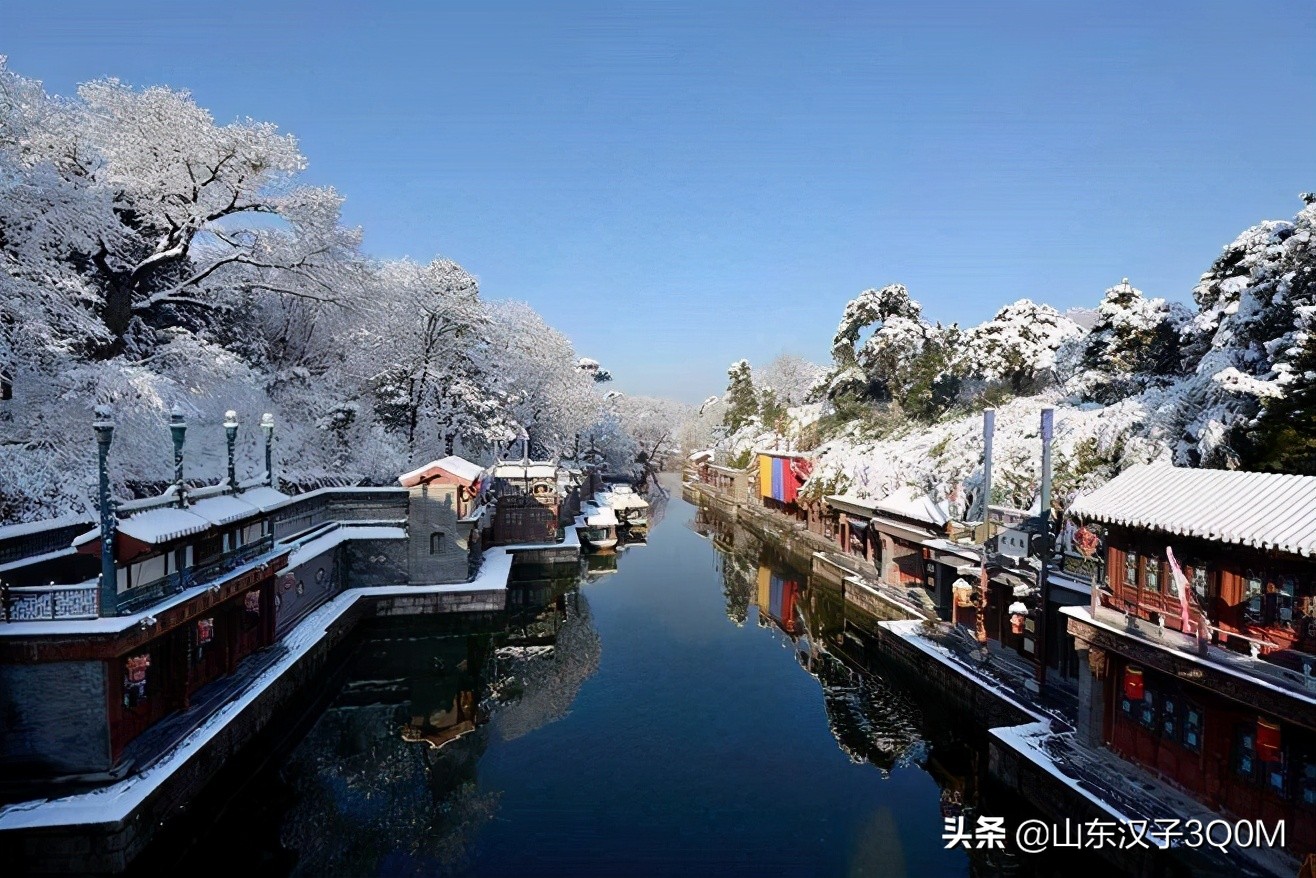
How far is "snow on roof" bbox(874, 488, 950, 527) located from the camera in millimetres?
25141

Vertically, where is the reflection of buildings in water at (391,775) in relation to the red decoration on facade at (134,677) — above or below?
below

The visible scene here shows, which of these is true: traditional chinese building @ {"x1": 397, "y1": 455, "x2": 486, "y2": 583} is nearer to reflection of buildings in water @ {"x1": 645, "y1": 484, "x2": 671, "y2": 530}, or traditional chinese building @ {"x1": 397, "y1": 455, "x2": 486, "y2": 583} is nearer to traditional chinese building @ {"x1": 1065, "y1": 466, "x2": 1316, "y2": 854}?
traditional chinese building @ {"x1": 1065, "y1": 466, "x2": 1316, "y2": 854}

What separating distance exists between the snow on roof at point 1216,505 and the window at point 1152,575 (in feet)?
2.89

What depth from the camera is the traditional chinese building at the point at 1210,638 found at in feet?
30.9

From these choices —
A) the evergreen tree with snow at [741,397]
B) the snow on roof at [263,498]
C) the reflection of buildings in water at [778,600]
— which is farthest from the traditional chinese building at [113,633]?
the evergreen tree with snow at [741,397]

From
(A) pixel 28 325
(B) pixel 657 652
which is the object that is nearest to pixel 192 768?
(A) pixel 28 325

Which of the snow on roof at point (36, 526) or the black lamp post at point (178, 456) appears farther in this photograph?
the black lamp post at point (178, 456)

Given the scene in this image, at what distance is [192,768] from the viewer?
1195 cm

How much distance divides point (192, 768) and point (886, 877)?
12436mm

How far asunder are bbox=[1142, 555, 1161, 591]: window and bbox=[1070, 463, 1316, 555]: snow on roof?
0.88 m

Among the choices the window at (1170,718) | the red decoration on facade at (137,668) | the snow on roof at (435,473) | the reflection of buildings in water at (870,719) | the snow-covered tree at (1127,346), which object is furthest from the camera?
the snow-covered tree at (1127,346)

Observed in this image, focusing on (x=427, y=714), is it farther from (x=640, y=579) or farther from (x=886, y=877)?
(x=640, y=579)

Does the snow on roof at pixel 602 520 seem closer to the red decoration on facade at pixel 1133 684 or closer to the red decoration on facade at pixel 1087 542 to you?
the red decoration on facade at pixel 1087 542

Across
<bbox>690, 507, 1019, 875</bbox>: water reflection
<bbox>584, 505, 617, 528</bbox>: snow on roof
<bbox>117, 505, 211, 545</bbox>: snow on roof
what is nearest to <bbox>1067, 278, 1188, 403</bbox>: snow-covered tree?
<bbox>690, 507, 1019, 875</bbox>: water reflection
